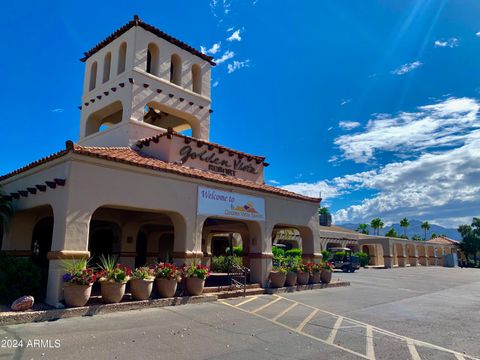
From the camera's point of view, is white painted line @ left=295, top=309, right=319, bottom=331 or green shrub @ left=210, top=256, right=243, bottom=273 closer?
white painted line @ left=295, top=309, right=319, bottom=331

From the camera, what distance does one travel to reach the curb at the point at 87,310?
8773mm

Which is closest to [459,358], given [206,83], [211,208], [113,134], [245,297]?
[245,297]

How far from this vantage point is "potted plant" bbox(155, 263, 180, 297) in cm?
1198

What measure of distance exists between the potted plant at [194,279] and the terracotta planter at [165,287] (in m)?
0.77

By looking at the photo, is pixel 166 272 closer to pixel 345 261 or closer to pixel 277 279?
pixel 277 279

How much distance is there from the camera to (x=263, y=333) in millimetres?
9078

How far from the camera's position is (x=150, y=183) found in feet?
41.4

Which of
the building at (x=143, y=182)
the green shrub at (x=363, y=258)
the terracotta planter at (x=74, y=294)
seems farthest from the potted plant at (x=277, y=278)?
the green shrub at (x=363, y=258)

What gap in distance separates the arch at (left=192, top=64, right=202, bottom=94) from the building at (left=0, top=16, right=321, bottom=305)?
6 cm

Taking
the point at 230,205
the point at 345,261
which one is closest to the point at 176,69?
the point at 230,205

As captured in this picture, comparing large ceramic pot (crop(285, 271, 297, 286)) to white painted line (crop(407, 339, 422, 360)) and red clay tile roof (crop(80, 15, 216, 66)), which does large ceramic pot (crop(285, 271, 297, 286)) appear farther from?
red clay tile roof (crop(80, 15, 216, 66))

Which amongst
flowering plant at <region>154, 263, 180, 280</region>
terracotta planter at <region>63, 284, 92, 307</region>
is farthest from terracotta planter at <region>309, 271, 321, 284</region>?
terracotta planter at <region>63, 284, 92, 307</region>

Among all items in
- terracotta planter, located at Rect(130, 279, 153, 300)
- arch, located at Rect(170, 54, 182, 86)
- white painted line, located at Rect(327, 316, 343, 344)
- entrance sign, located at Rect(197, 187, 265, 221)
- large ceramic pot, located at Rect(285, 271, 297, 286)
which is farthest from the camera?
arch, located at Rect(170, 54, 182, 86)

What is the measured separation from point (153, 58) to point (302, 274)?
1328 centimetres
